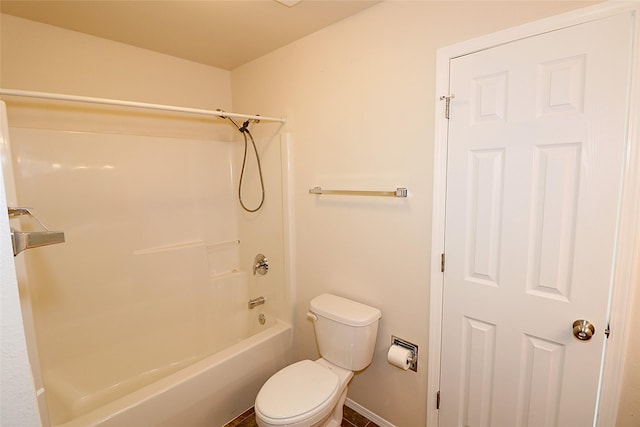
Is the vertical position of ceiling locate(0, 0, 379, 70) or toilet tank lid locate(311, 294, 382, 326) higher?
ceiling locate(0, 0, 379, 70)

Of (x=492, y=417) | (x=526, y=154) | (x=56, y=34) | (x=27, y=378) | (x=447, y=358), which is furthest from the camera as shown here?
(x=56, y=34)

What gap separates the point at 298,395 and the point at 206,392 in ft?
1.93

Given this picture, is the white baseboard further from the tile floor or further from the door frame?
the door frame

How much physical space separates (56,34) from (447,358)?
2.91 m

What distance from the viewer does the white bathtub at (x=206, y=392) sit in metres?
1.43

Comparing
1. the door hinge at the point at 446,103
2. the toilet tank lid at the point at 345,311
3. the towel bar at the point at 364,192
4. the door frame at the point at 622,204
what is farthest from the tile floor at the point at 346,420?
the door hinge at the point at 446,103

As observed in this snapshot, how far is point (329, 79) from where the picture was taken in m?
1.86

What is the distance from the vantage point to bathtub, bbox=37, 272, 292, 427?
153 cm

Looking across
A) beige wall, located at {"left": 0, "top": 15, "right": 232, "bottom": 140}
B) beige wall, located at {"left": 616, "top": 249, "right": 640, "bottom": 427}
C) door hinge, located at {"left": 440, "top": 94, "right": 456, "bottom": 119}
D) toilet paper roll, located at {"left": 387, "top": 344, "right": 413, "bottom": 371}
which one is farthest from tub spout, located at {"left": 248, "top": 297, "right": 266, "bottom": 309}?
beige wall, located at {"left": 616, "top": 249, "right": 640, "bottom": 427}

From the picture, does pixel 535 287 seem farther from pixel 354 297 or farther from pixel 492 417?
pixel 354 297

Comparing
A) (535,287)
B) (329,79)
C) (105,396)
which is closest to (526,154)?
(535,287)

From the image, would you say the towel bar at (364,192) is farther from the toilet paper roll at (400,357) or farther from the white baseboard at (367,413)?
the white baseboard at (367,413)

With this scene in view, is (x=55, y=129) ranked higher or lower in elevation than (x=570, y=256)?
Answer: higher

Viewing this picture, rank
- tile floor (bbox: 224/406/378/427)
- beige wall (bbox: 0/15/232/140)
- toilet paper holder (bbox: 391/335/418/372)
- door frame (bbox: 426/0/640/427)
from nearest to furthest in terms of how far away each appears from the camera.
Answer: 1. door frame (bbox: 426/0/640/427)
2. toilet paper holder (bbox: 391/335/418/372)
3. beige wall (bbox: 0/15/232/140)
4. tile floor (bbox: 224/406/378/427)
